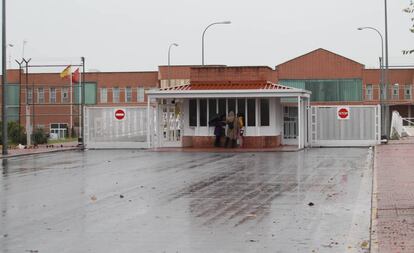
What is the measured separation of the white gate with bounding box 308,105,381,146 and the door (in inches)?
261

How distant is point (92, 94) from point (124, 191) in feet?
219

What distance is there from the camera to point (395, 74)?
8469cm

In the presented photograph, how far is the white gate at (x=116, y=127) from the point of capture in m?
36.0

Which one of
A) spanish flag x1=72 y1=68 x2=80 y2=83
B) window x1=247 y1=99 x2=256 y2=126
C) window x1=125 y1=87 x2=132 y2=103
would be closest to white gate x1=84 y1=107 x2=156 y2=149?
window x1=247 y1=99 x2=256 y2=126

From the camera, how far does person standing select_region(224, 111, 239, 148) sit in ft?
109

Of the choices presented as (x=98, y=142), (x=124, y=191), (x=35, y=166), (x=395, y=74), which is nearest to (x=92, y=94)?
(x=395, y=74)

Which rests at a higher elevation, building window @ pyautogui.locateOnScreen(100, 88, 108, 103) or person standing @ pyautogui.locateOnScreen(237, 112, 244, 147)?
building window @ pyautogui.locateOnScreen(100, 88, 108, 103)

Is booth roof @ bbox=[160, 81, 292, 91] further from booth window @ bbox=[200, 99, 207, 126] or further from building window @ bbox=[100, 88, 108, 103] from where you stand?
building window @ bbox=[100, 88, 108, 103]

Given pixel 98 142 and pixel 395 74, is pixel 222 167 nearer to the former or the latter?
pixel 98 142

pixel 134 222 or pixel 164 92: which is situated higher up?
pixel 164 92

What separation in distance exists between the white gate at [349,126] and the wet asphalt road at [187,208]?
520 inches

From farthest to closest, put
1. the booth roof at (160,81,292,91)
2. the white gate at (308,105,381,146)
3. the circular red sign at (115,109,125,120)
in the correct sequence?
the circular red sign at (115,109,125,120) → the white gate at (308,105,381,146) → the booth roof at (160,81,292,91)

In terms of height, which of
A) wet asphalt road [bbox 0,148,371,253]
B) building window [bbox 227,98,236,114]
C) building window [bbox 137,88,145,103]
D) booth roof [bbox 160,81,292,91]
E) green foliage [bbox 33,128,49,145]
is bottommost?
wet asphalt road [bbox 0,148,371,253]

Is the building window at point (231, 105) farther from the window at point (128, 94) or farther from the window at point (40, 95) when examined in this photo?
the window at point (128, 94)
